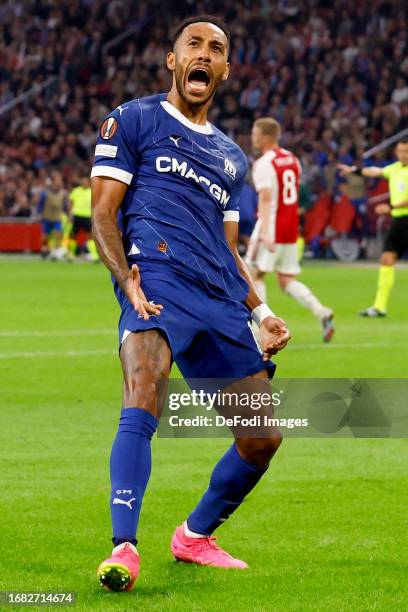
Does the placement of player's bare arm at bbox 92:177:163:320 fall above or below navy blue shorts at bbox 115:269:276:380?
above

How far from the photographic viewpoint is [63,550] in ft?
18.7

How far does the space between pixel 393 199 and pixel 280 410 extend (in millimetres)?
12620

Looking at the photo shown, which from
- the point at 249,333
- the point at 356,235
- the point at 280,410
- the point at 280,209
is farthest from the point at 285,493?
the point at 356,235

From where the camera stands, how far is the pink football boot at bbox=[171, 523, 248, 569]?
5473 mm

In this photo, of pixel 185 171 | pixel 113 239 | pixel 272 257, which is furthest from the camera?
pixel 272 257

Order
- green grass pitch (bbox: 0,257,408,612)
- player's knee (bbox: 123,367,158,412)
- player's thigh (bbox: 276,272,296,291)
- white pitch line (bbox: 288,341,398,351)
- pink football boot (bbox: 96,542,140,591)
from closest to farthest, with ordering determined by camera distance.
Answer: pink football boot (bbox: 96,542,140,591), player's knee (bbox: 123,367,158,412), green grass pitch (bbox: 0,257,408,612), white pitch line (bbox: 288,341,398,351), player's thigh (bbox: 276,272,296,291)

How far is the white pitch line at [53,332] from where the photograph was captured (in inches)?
586

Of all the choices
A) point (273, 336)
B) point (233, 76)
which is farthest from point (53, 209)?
point (273, 336)

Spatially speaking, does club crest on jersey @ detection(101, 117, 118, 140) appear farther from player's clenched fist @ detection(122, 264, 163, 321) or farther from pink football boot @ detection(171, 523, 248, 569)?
pink football boot @ detection(171, 523, 248, 569)

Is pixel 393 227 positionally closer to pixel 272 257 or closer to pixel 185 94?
pixel 272 257

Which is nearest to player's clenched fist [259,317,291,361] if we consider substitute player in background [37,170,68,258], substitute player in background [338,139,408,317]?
substitute player in background [338,139,408,317]

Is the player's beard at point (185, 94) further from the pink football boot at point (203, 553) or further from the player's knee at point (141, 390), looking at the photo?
the pink football boot at point (203, 553)

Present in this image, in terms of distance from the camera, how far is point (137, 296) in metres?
5.03

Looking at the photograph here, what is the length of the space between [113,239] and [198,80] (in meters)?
0.78
